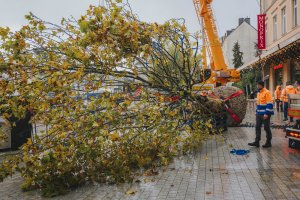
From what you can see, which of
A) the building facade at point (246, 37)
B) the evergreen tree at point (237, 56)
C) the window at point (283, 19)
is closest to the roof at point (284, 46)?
the window at point (283, 19)

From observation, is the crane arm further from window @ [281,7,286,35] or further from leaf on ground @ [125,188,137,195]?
leaf on ground @ [125,188,137,195]

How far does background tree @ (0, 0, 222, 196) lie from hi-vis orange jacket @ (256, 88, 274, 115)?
2427mm

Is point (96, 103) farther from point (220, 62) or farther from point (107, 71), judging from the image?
point (220, 62)

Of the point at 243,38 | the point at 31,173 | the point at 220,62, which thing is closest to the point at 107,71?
Answer: the point at 31,173

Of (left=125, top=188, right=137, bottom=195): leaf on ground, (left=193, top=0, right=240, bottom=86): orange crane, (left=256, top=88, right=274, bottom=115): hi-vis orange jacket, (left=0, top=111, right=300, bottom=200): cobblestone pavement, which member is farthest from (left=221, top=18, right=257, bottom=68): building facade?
(left=125, top=188, right=137, bottom=195): leaf on ground

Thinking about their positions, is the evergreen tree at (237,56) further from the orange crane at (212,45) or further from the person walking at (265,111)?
the person walking at (265,111)

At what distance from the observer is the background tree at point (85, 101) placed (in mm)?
6750

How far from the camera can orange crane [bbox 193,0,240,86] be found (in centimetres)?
1892

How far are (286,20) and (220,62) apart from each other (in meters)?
7.61

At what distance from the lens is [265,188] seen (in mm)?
5887

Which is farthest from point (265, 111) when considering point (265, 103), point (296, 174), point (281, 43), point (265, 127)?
point (281, 43)

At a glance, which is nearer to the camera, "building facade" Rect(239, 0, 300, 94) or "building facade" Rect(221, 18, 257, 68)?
"building facade" Rect(239, 0, 300, 94)

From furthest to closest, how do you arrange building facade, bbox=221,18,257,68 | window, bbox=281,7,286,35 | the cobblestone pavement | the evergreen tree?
building facade, bbox=221,18,257,68, the evergreen tree, window, bbox=281,7,286,35, the cobblestone pavement

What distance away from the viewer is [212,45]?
19.8m
